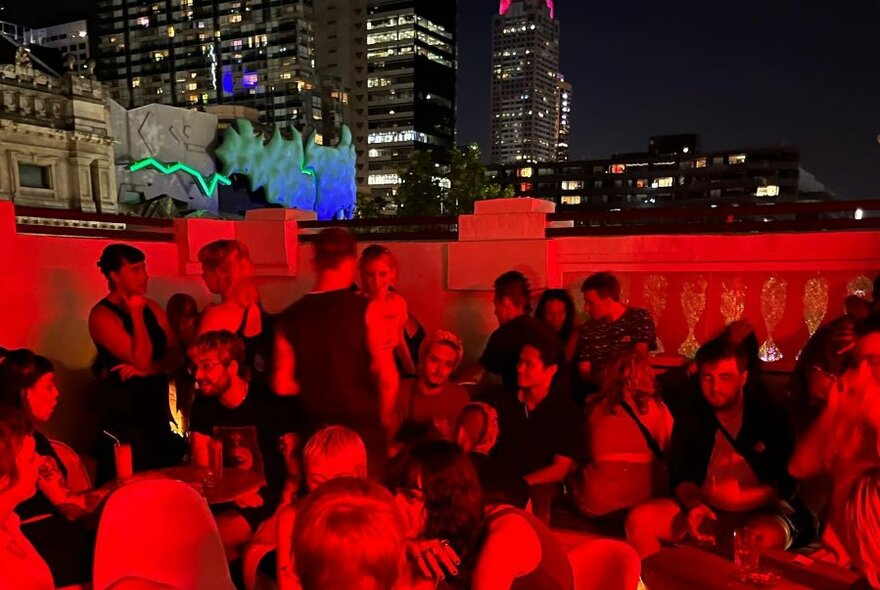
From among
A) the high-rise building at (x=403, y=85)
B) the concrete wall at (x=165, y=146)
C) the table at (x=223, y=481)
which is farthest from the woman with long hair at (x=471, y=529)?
the high-rise building at (x=403, y=85)

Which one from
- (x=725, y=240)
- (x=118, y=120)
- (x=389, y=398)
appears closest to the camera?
(x=389, y=398)

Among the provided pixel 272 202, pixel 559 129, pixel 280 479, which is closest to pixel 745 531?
pixel 280 479

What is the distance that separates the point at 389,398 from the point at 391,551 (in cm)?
160

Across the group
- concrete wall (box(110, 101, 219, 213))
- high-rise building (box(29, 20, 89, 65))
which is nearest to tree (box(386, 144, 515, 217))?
concrete wall (box(110, 101, 219, 213))

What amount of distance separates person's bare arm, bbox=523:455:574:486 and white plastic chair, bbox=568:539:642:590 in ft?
2.44

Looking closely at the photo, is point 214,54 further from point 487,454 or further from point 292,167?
point 487,454

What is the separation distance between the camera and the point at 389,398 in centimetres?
270

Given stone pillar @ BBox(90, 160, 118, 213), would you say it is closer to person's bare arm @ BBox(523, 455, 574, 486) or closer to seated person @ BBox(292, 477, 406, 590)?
person's bare arm @ BBox(523, 455, 574, 486)

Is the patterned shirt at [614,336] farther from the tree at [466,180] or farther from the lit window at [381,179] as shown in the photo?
the lit window at [381,179]

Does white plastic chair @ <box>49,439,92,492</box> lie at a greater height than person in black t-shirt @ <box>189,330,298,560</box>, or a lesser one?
lesser

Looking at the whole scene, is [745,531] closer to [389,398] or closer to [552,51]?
[389,398]

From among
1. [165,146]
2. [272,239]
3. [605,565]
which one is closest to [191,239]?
[272,239]

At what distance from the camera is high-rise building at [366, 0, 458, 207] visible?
70000mm

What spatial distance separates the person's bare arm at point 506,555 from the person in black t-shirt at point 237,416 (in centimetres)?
130
